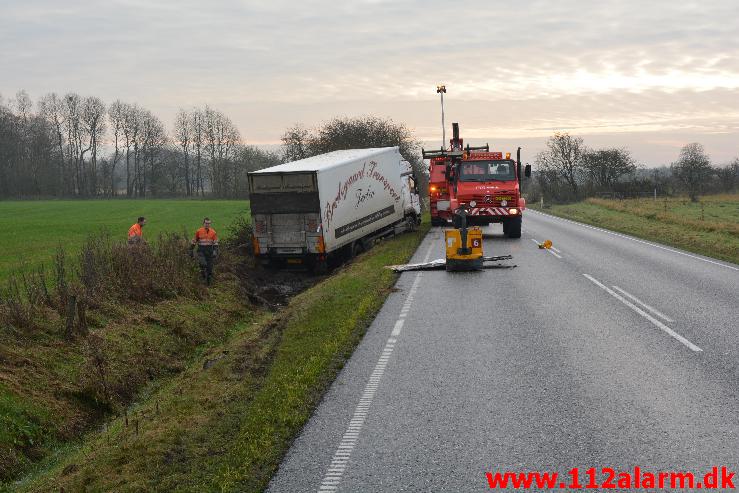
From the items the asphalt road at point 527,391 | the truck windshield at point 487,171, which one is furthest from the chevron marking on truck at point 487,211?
the asphalt road at point 527,391

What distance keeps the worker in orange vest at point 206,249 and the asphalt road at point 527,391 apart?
5979mm

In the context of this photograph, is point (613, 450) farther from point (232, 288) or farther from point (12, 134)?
point (12, 134)

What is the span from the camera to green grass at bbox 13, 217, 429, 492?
19.0 ft

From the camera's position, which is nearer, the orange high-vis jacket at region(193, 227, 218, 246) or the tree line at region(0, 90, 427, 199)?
the orange high-vis jacket at region(193, 227, 218, 246)

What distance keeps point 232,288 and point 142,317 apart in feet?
16.1

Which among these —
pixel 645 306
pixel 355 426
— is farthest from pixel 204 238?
pixel 355 426

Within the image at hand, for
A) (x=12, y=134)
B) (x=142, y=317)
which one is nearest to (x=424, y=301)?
(x=142, y=317)

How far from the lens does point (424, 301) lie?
510 inches

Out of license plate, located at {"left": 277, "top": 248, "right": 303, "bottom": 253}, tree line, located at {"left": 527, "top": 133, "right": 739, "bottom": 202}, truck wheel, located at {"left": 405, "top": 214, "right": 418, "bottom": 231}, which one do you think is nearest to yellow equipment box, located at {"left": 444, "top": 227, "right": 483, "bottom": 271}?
license plate, located at {"left": 277, "top": 248, "right": 303, "bottom": 253}

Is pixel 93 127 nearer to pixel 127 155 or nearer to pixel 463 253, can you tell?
pixel 127 155

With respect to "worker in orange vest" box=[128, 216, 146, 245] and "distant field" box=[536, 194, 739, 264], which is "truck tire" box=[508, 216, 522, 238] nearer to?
"distant field" box=[536, 194, 739, 264]

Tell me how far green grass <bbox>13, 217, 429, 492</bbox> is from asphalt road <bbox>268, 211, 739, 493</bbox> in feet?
1.01

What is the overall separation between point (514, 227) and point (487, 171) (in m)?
2.26

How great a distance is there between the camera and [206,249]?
17.6 metres
